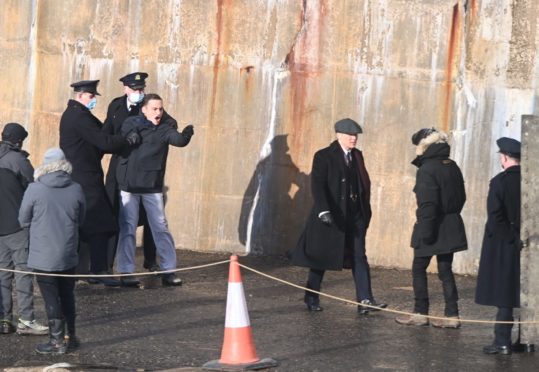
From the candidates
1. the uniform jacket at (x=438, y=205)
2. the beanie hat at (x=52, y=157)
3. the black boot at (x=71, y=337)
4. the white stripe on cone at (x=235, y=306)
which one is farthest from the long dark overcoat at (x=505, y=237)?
the beanie hat at (x=52, y=157)

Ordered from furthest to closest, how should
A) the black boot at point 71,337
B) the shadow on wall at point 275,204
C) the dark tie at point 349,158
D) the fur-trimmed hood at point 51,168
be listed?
1. the shadow on wall at point 275,204
2. the dark tie at point 349,158
3. the black boot at point 71,337
4. the fur-trimmed hood at point 51,168

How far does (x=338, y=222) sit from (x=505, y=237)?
2.10 m

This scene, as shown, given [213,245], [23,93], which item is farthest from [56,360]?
[23,93]

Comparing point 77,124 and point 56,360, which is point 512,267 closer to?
point 56,360

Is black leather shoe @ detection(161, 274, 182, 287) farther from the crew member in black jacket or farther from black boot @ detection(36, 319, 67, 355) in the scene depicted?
black boot @ detection(36, 319, 67, 355)

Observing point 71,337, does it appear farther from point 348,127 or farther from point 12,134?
point 348,127

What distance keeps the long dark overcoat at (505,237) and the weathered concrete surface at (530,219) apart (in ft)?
0.47

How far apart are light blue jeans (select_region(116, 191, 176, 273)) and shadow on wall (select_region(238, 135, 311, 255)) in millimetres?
1718

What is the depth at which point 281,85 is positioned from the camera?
14.1 m

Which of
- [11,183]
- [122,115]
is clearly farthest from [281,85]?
[11,183]

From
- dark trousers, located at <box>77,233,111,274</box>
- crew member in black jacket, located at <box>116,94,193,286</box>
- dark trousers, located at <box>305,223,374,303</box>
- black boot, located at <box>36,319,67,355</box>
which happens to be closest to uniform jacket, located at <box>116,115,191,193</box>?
crew member in black jacket, located at <box>116,94,193,286</box>

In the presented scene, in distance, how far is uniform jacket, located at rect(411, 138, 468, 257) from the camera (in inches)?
435

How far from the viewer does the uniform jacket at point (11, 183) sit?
34.1ft

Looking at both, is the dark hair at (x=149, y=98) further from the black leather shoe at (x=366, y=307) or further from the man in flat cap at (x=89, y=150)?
the black leather shoe at (x=366, y=307)
